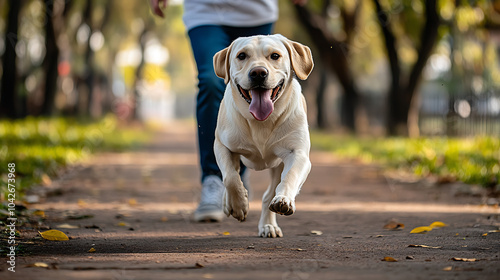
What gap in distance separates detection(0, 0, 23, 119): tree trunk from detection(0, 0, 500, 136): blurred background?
2 cm

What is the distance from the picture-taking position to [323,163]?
41.2ft

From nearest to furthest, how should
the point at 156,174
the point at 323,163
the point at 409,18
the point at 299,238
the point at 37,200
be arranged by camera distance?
the point at 299,238, the point at 37,200, the point at 156,174, the point at 323,163, the point at 409,18

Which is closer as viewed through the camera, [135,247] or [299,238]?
[135,247]

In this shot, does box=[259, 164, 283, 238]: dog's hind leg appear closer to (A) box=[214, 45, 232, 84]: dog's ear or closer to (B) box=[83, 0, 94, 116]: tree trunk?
(A) box=[214, 45, 232, 84]: dog's ear

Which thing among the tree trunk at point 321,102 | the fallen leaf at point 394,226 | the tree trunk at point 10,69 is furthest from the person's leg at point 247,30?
the tree trunk at point 321,102

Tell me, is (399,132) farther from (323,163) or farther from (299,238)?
(299,238)

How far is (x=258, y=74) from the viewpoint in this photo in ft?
12.6

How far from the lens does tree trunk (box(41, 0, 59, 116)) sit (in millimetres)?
18906

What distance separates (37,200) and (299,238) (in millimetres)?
2966

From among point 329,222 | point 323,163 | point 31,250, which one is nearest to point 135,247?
point 31,250

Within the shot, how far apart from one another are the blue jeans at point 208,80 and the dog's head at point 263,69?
1136 millimetres

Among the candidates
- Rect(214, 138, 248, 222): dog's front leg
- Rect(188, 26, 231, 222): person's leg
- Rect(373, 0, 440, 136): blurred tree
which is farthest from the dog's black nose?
Rect(373, 0, 440, 136): blurred tree

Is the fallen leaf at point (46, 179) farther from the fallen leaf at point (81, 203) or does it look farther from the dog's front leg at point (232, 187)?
the dog's front leg at point (232, 187)

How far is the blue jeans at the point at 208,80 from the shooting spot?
529 centimetres
